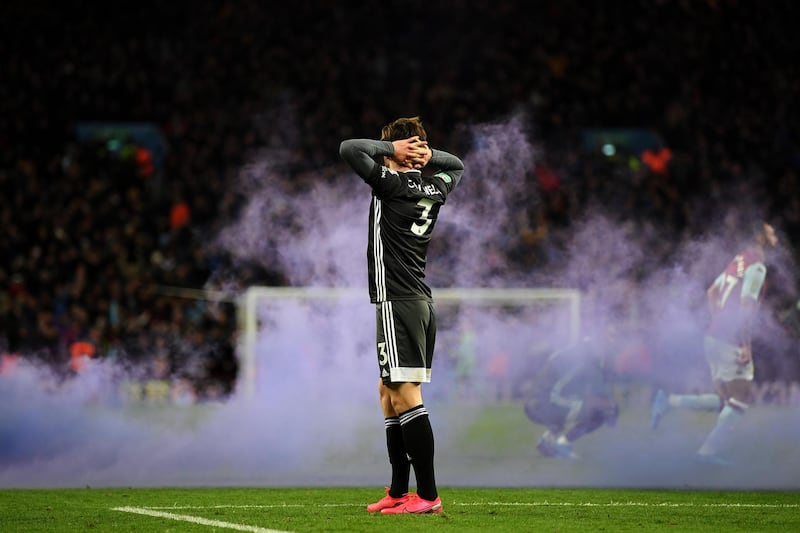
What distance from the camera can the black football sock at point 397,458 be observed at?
667 cm

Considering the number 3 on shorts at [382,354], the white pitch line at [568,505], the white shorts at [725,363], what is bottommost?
the white pitch line at [568,505]

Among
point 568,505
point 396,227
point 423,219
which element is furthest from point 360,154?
point 568,505

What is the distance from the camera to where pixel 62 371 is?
550 inches

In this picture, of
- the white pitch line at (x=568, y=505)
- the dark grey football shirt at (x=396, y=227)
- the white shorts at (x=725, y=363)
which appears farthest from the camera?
the white shorts at (x=725, y=363)

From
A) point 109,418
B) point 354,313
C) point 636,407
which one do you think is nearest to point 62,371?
point 109,418

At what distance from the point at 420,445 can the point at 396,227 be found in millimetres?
1180

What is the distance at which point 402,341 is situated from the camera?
6402mm

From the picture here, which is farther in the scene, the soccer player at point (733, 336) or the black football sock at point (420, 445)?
the soccer player at point (733, 336)

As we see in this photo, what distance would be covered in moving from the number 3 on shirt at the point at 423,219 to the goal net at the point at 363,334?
7.03 metres

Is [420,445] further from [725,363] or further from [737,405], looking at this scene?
[725,363]

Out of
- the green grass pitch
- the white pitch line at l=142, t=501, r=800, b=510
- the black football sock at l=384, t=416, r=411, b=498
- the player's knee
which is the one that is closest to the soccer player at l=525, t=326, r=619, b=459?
the player's knee

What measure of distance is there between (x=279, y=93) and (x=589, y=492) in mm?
15923

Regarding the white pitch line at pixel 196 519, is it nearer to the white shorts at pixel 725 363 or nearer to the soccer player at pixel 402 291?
the soccer player at pixel 402 291

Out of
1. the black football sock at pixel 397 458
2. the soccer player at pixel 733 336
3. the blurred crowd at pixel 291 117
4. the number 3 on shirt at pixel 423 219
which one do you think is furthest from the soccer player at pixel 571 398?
the blurred crowd at pixel 291 117
